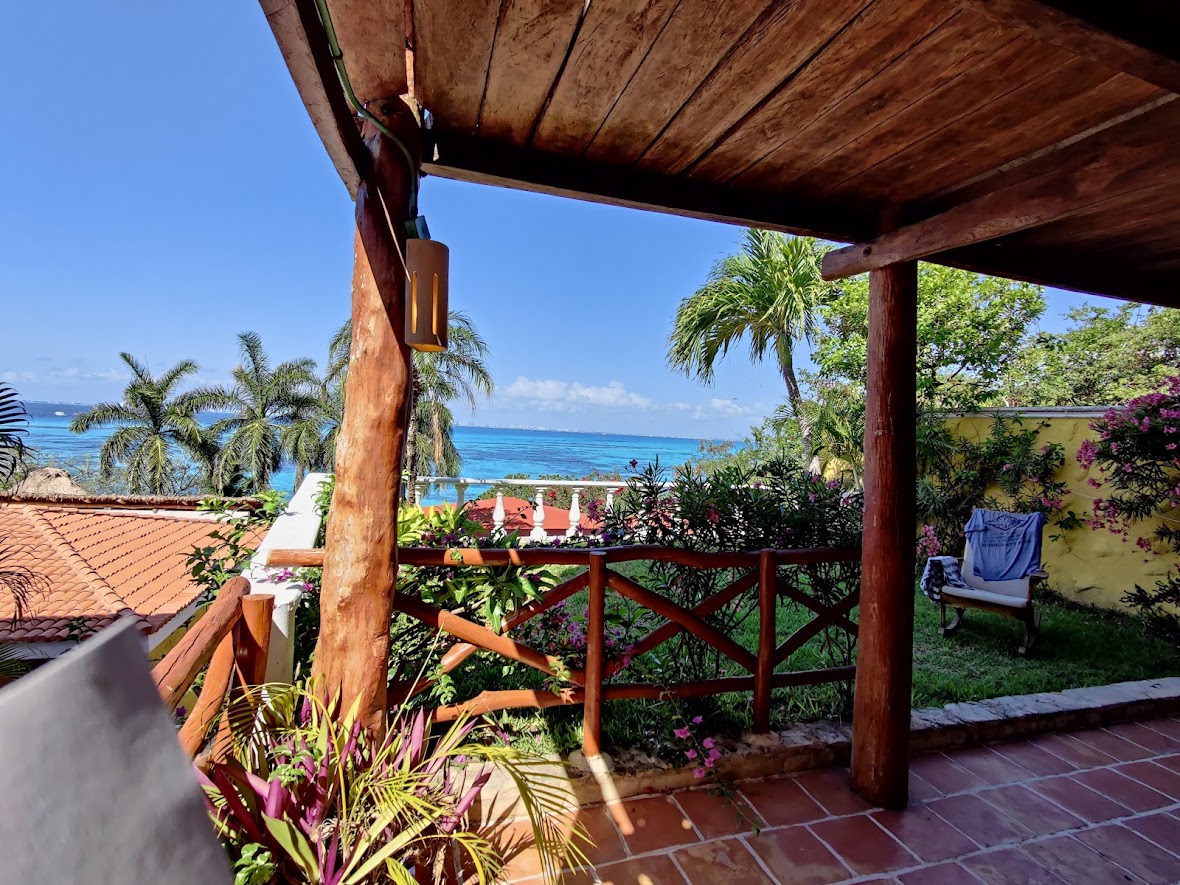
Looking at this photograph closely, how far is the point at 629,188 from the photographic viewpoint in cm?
169

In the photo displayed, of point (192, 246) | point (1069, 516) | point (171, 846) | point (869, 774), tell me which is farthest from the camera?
point (192, 246)

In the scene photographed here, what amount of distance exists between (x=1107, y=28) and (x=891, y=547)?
151 cm

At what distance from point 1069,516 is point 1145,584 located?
2.29 feet

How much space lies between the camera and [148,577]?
207 inches

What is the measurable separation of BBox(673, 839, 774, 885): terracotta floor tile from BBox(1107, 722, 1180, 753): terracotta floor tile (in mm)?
2124

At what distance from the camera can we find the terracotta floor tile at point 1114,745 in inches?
91.4

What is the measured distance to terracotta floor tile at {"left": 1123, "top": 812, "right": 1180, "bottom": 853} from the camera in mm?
1802

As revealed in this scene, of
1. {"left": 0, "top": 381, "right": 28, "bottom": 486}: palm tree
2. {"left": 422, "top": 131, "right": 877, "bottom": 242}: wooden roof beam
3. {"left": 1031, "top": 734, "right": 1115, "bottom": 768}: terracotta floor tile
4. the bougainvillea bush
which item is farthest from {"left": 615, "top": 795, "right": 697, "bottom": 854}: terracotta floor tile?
the bougainvillea bush

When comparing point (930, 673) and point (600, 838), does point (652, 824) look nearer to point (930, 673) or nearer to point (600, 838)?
point (600, 838)

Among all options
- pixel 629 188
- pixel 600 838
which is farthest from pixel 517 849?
pixel 629 188

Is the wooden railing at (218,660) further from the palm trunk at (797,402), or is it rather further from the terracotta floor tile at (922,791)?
the palm trunk at (797,402)

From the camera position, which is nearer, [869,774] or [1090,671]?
[869,774]

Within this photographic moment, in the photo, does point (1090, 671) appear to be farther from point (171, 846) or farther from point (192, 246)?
point (192, 246)

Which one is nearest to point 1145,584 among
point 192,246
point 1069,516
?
point 1069,516
